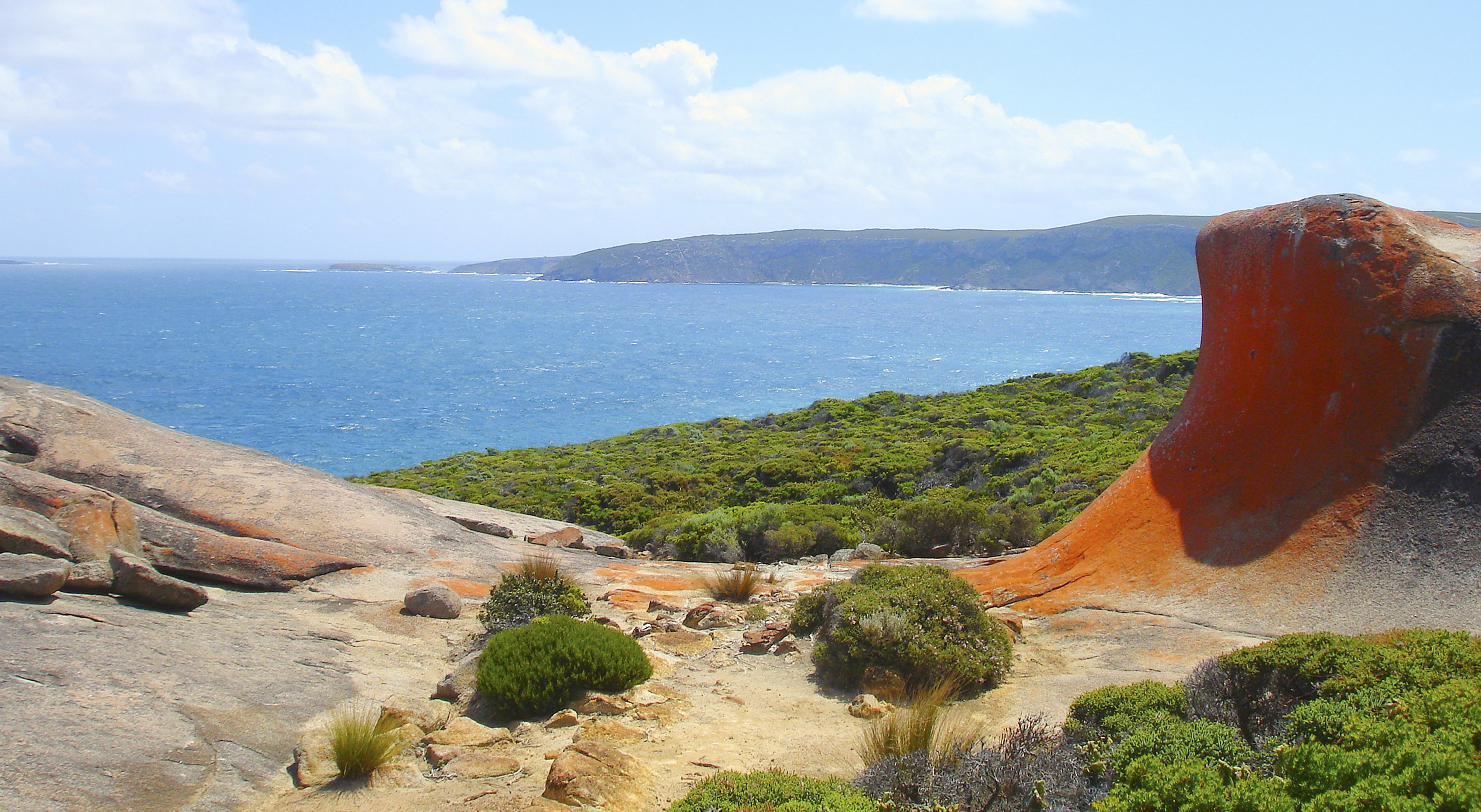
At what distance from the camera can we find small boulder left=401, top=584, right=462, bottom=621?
11.0 metres

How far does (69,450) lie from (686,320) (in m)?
140

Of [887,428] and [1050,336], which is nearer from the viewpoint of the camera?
[887,428]

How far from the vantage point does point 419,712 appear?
814cm

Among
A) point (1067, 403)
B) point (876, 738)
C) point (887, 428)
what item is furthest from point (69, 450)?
point (1067, 403)

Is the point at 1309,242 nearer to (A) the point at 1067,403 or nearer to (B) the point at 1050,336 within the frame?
(A) the point at 1067,403

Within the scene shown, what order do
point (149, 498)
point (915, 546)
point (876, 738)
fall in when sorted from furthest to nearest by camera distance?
point (915, 546), point (149, 498), point (876, 738)

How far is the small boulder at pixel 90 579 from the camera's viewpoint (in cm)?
893

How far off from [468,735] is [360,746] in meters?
1.08

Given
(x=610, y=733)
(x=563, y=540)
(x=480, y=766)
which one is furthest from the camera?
(x=563, y=540)

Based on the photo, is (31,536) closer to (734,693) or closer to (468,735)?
(468,735)

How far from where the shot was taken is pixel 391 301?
193625 mm

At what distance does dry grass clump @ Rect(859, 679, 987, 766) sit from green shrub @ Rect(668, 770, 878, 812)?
2.14 ft

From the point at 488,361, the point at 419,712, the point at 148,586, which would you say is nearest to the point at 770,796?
the point at 419,712

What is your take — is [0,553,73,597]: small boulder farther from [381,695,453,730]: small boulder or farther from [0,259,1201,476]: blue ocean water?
[0,259,1201,476]: blue ocean water
